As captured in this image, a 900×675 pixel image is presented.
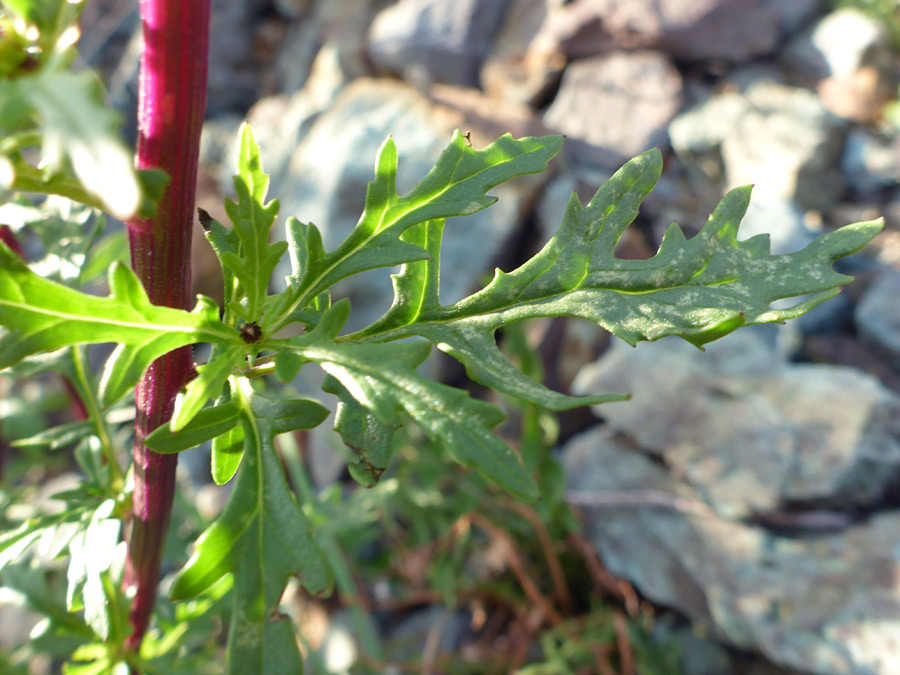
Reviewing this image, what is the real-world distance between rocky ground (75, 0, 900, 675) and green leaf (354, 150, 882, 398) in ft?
5.59

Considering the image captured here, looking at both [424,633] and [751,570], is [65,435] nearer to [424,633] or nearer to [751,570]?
[424,633]

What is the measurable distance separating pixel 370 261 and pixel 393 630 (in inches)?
90.2

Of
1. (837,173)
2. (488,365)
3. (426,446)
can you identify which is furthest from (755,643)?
(837,173)

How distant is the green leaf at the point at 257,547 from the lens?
562mm

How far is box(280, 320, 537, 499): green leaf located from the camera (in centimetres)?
54

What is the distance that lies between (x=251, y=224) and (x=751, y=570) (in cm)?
207

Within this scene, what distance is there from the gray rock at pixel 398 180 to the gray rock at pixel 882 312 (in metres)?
1.69

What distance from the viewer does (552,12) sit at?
4801mm

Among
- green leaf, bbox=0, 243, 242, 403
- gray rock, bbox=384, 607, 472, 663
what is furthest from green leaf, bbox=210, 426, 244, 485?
gray rock, bbox=384, 607, 472, 663

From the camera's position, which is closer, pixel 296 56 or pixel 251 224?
pixel 251 224

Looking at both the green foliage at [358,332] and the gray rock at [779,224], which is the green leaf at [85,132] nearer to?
the green foliage at [358,332]

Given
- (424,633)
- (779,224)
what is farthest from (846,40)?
(424,633)

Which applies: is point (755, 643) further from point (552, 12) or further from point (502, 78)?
point (552, 12)

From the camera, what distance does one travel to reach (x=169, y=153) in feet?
1.93
